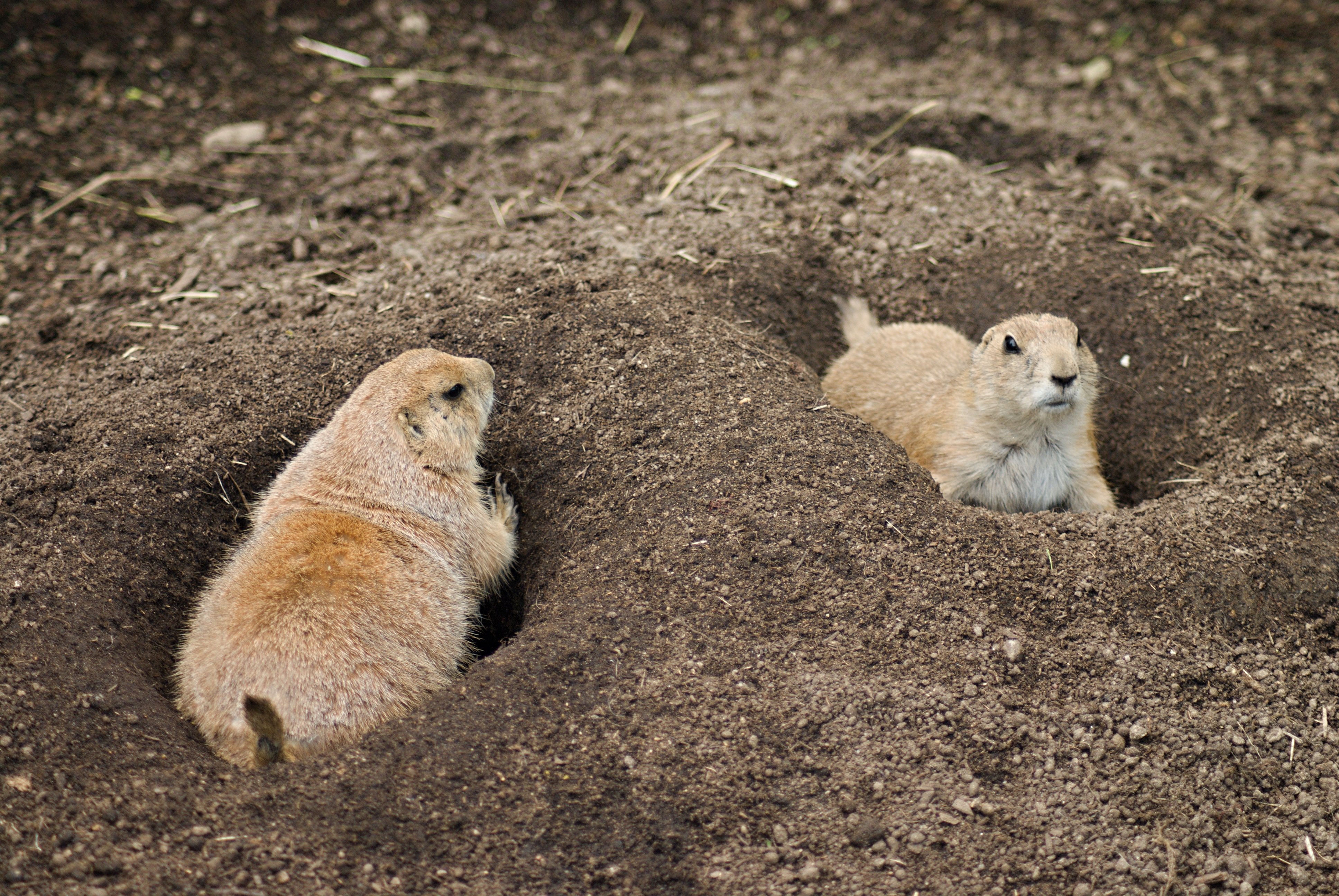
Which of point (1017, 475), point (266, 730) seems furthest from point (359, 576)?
point (1017, 475)

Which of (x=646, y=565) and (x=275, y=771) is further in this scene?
(x=646, y=565)

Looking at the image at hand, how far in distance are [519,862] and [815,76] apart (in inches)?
281

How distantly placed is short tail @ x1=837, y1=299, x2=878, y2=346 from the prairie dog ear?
3102 millimetres

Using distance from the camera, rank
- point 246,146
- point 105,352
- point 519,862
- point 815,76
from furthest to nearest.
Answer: point 815,76 → point 246,146 → point 105,352 → point 519,862

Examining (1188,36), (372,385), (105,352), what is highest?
(1188,36)

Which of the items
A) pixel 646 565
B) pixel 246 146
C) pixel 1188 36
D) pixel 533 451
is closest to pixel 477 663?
pixel 646 565

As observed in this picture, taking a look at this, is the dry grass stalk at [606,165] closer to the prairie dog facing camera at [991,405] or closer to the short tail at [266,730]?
the prairie dog facing camera at [991,405]

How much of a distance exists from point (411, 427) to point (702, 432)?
55.1 inches

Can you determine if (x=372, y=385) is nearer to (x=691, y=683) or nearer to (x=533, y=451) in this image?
(x=533, y=451)

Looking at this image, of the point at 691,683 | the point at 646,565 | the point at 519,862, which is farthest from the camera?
the point at 646,565

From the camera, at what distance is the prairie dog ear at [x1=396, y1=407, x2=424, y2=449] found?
4535 millimetres

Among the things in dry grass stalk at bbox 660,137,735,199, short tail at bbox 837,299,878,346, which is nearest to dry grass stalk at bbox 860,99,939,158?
dry grass stalk at bbox 660,137,735,199

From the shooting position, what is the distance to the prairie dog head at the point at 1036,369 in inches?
190

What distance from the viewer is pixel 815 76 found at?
848 cm
